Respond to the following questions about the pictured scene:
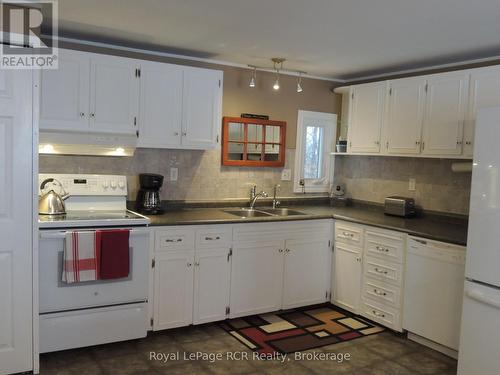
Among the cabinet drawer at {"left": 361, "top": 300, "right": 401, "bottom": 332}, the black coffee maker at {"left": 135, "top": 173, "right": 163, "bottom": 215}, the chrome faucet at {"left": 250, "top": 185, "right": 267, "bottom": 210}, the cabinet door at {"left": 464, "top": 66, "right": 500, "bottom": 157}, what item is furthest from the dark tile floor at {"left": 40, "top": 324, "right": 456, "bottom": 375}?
the cabinet door at {"left": 464, "top": 66, "right": 500, "bottom": 157}

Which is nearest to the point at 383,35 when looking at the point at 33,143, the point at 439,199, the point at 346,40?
the point at 346,40

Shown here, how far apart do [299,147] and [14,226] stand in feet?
9.61

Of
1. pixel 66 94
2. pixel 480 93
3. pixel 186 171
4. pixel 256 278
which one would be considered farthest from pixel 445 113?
pixel 66 94

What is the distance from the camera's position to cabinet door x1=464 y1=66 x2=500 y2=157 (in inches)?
132

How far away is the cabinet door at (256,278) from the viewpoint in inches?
147

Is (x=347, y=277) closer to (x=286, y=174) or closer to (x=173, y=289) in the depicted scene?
(x=286, y=174)

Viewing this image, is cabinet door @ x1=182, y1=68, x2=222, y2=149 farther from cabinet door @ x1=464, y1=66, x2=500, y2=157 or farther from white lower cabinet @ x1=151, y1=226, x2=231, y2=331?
cabinet door @ x1=464, y1=66, x2=500, y2=157

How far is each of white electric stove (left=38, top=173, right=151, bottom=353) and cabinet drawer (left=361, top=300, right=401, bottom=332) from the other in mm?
1847

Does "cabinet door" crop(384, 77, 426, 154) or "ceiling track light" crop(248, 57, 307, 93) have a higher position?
"ceiling track light" crop(248, 57, 307, 93)

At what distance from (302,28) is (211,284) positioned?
80.2 inches

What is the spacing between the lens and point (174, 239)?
11.3 ft

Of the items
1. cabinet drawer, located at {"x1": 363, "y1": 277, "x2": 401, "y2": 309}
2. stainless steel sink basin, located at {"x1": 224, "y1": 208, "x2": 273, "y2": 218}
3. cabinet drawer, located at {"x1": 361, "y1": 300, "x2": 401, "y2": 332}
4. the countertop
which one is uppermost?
the countertop

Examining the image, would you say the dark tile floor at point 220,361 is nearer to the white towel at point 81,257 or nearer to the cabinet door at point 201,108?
the white towel at point 81,257

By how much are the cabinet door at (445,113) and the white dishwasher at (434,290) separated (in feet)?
2.73
